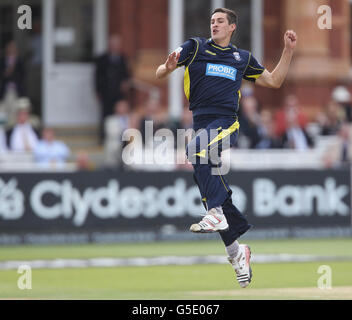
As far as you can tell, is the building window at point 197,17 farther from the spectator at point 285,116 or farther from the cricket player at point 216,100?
the cricket player at point 216,100

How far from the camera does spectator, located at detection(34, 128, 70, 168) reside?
17594 millimetres

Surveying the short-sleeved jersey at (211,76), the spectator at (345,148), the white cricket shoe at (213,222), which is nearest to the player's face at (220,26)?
the short-sleeved jersey at (211,76)

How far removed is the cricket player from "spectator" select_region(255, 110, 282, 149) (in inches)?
355

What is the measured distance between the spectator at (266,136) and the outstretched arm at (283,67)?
8.83 m

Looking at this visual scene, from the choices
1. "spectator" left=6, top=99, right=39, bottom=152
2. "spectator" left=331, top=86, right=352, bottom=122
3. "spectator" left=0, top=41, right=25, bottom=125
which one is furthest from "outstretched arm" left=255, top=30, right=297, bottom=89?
"spectator" left=331, top=86, right=352, bottom=122

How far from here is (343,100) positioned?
834 inches

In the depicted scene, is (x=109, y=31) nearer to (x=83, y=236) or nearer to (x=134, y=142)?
(x=134, y=142)

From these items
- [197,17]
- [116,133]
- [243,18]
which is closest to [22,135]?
[116,133]

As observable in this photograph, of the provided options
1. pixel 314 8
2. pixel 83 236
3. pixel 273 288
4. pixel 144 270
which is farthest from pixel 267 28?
pixel 273 288

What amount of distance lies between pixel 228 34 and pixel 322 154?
9672 millimetres

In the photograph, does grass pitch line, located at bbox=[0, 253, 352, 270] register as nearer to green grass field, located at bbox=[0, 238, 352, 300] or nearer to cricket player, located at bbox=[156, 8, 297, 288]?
green grass field, located at bbox=[0, 238, 352, 300]

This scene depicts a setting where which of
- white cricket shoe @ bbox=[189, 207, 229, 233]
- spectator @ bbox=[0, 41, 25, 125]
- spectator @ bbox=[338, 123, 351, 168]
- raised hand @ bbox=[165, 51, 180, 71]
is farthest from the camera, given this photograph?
spectator @ bbox=[0, 41, 25, 125]

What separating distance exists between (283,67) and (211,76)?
0.77 meters

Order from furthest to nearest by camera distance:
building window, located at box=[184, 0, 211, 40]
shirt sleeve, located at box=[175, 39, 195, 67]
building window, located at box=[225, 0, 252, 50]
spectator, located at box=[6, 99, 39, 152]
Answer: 1. building window, located at box=[225, 0, 252, 50]
2. building window, located at box=[184, 0, 211, 40]
3. spectator, located at box=[6, 99, 39, 152]
4. shirt sleeve, located at box=[175, 39, 195, 67]
